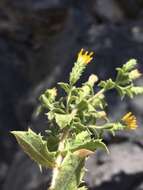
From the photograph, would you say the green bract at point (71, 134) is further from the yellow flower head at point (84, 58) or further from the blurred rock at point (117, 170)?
the blurred rock at point (117, 170)

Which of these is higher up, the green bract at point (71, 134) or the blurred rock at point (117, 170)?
the blurred rock at point (117, 170)

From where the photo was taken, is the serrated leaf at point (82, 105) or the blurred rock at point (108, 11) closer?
the serrated leaf at point (82, 105)

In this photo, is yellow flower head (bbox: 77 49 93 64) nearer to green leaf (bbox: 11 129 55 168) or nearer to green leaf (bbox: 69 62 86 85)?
green leaf (bbox: 69 62 86 85)

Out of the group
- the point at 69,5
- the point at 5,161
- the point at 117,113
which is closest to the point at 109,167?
the point at 117,113

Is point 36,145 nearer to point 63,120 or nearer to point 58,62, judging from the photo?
point 63,120

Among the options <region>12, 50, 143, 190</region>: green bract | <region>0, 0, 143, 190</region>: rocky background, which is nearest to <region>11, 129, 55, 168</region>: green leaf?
<region>12, 50, 143, 190</region>: green bract

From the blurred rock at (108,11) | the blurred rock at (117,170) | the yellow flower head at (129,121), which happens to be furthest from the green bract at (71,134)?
the blurred rock at (108,11)

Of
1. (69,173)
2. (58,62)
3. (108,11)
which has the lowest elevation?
(69,173)

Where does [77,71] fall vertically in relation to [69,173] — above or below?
above

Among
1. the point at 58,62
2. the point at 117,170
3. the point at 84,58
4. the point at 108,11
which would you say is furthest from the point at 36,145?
the point at 108,11
